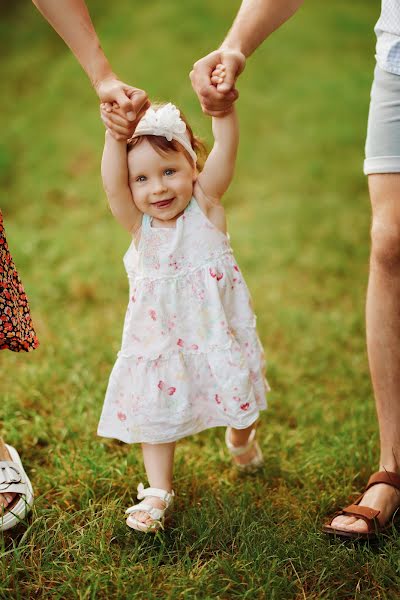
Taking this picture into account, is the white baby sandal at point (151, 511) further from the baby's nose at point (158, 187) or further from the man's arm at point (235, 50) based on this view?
the man's arm at point (235, 50)

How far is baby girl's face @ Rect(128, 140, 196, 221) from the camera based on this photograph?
7.16 feet

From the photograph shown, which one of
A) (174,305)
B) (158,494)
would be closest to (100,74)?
(174,305)

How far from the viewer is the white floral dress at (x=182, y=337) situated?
224cm

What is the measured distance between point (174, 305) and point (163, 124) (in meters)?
0.53

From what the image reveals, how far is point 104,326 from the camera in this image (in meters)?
3.98

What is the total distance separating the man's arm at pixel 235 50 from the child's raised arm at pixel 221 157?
0.04 meters

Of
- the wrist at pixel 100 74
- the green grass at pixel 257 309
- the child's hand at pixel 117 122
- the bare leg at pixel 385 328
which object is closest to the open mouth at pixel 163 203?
the child's hand at pixel 117 122

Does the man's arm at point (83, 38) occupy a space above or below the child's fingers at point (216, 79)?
above

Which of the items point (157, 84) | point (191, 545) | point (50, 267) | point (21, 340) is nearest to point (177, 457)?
point (191, 545)

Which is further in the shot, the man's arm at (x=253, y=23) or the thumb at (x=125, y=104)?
the man's arm at (x=253, y=23)

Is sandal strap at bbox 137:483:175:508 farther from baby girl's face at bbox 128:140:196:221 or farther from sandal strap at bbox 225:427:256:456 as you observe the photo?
baby girl's face at bbox 128:140:196:221

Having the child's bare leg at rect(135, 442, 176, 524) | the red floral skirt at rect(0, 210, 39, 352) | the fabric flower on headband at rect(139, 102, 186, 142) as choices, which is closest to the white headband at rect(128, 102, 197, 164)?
the fabric flower on headband at rect(139, 102, 186, 142)

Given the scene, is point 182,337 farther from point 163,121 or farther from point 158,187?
point 163,121

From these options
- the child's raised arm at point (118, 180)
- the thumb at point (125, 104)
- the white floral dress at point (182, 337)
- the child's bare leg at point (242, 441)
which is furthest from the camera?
the child's bare leg at point (242, 441)
